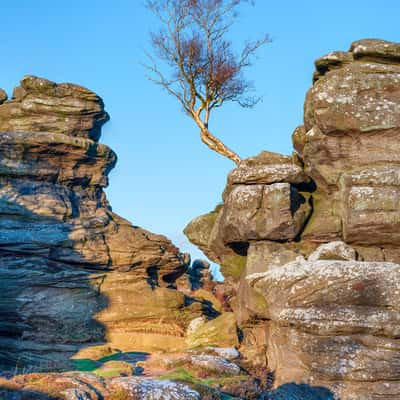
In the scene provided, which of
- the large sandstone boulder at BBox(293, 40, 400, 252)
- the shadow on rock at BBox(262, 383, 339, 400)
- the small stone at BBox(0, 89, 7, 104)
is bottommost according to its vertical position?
the shadow on rock at BBox(262, 383, 339, 400)

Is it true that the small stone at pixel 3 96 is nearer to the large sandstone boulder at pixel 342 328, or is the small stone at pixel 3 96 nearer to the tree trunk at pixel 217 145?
the tree trunk at pixel 217 145

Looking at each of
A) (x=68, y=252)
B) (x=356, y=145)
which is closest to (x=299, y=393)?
(x=356, y=145)

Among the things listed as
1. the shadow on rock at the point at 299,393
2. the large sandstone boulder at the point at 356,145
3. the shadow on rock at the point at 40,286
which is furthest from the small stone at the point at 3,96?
the shadow on rock at the point at 299,393

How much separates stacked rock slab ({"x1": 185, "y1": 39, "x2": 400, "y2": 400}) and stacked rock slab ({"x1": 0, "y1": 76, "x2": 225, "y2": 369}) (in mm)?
4536

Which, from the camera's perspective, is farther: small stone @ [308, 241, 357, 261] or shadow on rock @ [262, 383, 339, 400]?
small stone @ [308, 241, 357, 261]

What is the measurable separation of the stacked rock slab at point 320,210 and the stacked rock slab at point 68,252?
179 inches

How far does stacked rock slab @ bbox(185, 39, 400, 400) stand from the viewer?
723 inches

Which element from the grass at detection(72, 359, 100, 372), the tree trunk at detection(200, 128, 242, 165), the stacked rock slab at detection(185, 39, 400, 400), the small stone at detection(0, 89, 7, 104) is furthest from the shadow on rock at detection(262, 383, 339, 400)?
the small stone at detection(0, 89, 7, 104)

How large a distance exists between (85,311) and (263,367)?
9.40m

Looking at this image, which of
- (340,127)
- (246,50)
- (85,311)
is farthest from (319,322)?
(246,50)

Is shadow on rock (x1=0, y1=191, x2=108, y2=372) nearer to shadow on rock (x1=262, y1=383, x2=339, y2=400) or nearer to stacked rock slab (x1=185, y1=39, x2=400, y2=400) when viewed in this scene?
stacked rock slab (x1=185, y1=39, x2=400, y2=400)

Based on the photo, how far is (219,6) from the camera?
33.5m

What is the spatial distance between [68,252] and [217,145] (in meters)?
10.1

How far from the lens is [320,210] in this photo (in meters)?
23.8
